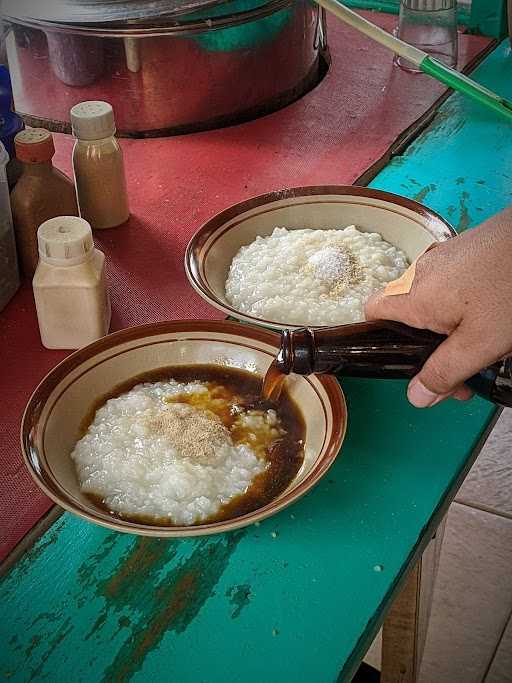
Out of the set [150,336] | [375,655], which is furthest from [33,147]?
[375,655]

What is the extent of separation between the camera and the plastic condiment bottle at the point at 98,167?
1.43m

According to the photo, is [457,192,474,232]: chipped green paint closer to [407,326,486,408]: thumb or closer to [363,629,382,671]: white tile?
[407,326,486,408]: thumb

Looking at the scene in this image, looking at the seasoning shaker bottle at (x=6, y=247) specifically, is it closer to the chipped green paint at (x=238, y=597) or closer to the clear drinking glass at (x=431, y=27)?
the chipped green paint at (x=238, y=597)

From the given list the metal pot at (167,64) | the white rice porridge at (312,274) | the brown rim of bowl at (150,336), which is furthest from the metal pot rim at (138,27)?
the brown rim of bowl at (150,336)

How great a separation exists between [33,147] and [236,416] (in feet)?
1.78

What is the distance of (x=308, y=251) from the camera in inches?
53.6

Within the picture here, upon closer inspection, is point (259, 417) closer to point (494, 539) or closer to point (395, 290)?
point (395, 290)

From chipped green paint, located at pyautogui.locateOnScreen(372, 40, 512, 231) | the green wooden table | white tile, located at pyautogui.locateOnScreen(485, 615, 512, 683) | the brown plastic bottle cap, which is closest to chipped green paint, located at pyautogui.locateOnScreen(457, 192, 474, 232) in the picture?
chipped green paint, located at pyautogui.locateOnScreen(372, 40, 512, 231)

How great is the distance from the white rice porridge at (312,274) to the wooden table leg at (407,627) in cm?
36

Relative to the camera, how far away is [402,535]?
979 millimetres

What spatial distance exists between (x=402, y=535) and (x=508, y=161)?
39.8 inches

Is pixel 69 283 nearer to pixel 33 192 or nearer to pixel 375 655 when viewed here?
pixel 33 192

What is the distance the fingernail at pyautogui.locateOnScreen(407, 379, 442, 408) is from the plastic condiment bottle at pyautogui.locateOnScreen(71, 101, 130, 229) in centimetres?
71

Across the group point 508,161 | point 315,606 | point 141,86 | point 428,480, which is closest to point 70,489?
point 315,606
